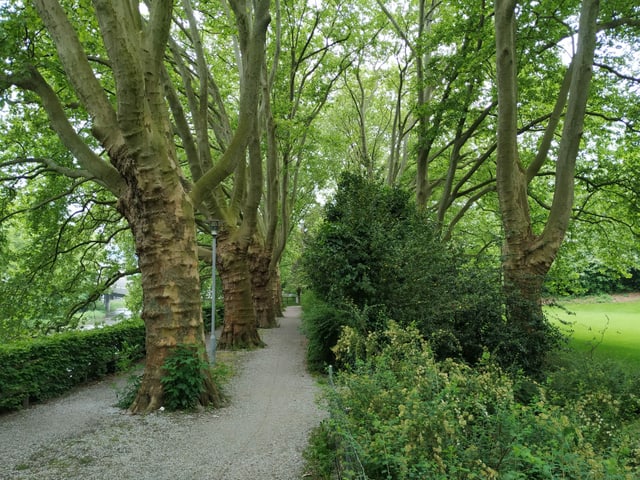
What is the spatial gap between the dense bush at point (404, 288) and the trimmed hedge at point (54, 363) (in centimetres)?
474

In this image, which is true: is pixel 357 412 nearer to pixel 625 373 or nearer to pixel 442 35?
pixel 625 373

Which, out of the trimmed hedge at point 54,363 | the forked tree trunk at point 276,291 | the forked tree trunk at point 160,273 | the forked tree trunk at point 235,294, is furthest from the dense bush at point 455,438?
the forked tree trunk at point 276,291

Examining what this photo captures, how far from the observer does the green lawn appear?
36.3 ft

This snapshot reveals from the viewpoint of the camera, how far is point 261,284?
18.5m

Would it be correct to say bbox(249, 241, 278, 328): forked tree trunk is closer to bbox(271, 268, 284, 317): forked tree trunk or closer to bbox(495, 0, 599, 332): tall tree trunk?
bbox(271, 268, 284, 317): forked tree trunk

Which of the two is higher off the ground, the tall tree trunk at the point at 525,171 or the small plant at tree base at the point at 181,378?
the tall tree trunk at the point at 525,171

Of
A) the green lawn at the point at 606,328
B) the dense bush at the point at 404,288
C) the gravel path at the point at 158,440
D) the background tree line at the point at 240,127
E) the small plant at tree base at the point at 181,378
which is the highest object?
the background tree line at the point at 240,127

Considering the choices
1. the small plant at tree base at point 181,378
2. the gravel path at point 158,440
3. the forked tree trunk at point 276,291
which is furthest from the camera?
the forked tree trunk at point 276,291

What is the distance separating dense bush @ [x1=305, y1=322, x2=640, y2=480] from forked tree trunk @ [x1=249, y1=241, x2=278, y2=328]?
1280cm

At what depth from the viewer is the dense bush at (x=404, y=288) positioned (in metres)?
8.87

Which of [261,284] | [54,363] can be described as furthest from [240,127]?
[261,284]

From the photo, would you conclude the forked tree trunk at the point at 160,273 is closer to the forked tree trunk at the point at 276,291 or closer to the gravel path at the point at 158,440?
the gravel path at the point at 158,440

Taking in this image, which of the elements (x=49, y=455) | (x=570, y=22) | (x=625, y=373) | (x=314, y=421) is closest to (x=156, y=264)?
(x=49, y=455)

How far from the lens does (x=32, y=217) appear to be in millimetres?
13109
